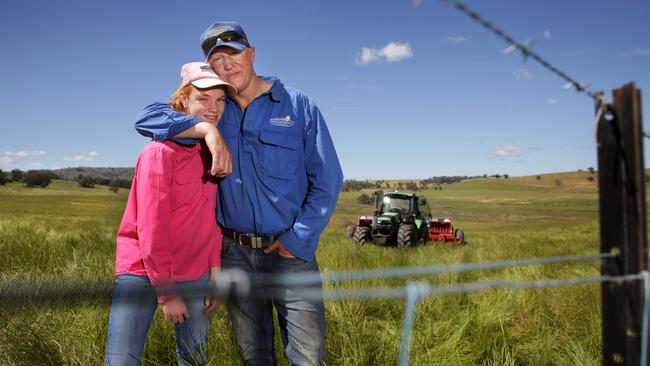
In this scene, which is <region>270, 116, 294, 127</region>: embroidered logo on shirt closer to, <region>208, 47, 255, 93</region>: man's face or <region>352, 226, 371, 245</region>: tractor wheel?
<region>208, 47, 255, 93</region>: man's face

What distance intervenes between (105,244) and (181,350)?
17.1 feet

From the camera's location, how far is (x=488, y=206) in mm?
78875

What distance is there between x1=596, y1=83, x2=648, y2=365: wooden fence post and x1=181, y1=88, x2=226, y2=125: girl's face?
162 centimetres

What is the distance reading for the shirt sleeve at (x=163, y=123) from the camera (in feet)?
6.25

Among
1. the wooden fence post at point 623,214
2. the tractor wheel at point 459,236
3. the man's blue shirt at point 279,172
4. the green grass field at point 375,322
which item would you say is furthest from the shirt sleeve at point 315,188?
the tractor wheel at point 459,236

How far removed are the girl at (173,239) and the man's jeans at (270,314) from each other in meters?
0.15

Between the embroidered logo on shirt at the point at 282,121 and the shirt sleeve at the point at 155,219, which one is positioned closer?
the shirt sleeve at the point at 155,219

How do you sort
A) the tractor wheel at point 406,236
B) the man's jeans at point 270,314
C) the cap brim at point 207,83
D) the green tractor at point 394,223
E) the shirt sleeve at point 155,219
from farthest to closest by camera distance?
the green tractor at point 394,223
the tractor wheel at point 406,236
the man's jeans at point 270,314
the cap brim at point 207,83
the shirt sleeve at point 155,219

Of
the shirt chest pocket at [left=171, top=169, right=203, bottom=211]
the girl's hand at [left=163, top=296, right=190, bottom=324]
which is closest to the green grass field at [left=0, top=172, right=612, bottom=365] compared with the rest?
the girl's hand at [left=163, top=296, right=190, bottom=324]

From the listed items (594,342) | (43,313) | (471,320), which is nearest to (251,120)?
(43,313)

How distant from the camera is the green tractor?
480 inches

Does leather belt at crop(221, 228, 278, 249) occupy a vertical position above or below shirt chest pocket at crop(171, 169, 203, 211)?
below

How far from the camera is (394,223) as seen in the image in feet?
42.9

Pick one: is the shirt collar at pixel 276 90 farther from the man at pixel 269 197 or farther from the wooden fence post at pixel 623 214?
the wooden fence post at pixel 623 214
